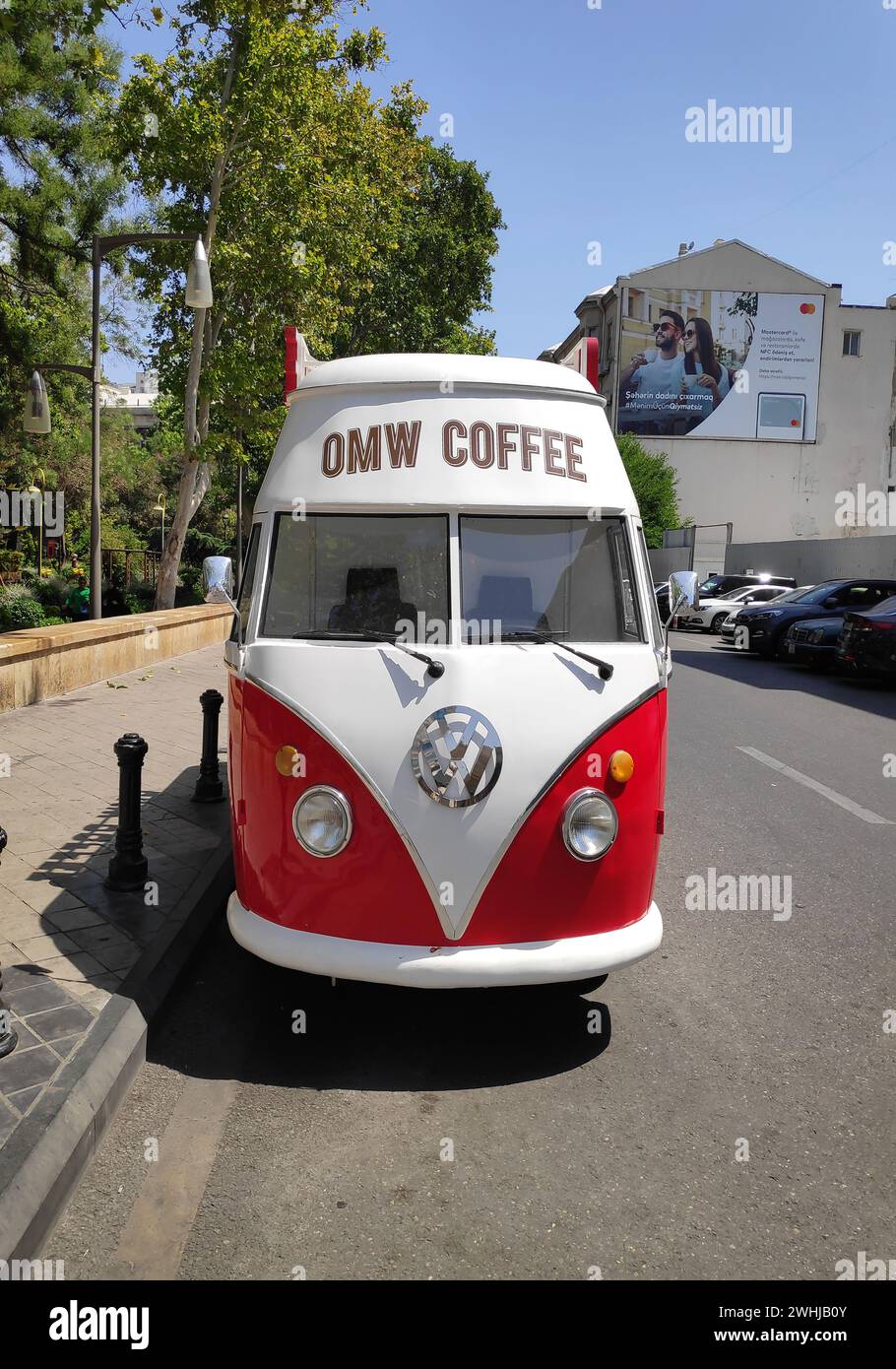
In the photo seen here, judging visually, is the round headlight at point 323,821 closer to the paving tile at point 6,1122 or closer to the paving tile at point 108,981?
the paving tile at point 108,981

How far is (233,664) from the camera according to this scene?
4.48m

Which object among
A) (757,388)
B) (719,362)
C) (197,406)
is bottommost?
(197,406)

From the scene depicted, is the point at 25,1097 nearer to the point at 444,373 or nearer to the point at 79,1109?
the point at 79,1109

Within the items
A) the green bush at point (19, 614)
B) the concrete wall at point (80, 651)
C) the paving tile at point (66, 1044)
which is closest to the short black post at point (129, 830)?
the paving tile at point (66, 1044)

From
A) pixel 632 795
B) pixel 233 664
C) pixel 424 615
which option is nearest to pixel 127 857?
pixel 233 664

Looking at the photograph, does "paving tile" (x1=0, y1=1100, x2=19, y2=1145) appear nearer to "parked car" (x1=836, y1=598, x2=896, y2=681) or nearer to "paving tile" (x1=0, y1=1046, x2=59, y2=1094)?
"paving tile" (x1=0, y1=1046, x2=59, y2=1094)

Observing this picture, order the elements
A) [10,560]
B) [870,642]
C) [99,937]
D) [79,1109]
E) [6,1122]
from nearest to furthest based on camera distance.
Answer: [6,1122], [79,1109], [99,937], [870,642], [10,560]

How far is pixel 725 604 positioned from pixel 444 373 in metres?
27.5

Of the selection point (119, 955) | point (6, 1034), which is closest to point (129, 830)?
point (119, 955)

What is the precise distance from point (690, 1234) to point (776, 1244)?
24 centimetres

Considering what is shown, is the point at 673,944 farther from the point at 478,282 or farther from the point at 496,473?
the point at 478,282

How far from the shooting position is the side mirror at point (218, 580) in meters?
4.85

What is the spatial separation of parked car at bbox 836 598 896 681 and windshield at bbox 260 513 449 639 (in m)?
13.4

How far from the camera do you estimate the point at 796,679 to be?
18359mm
